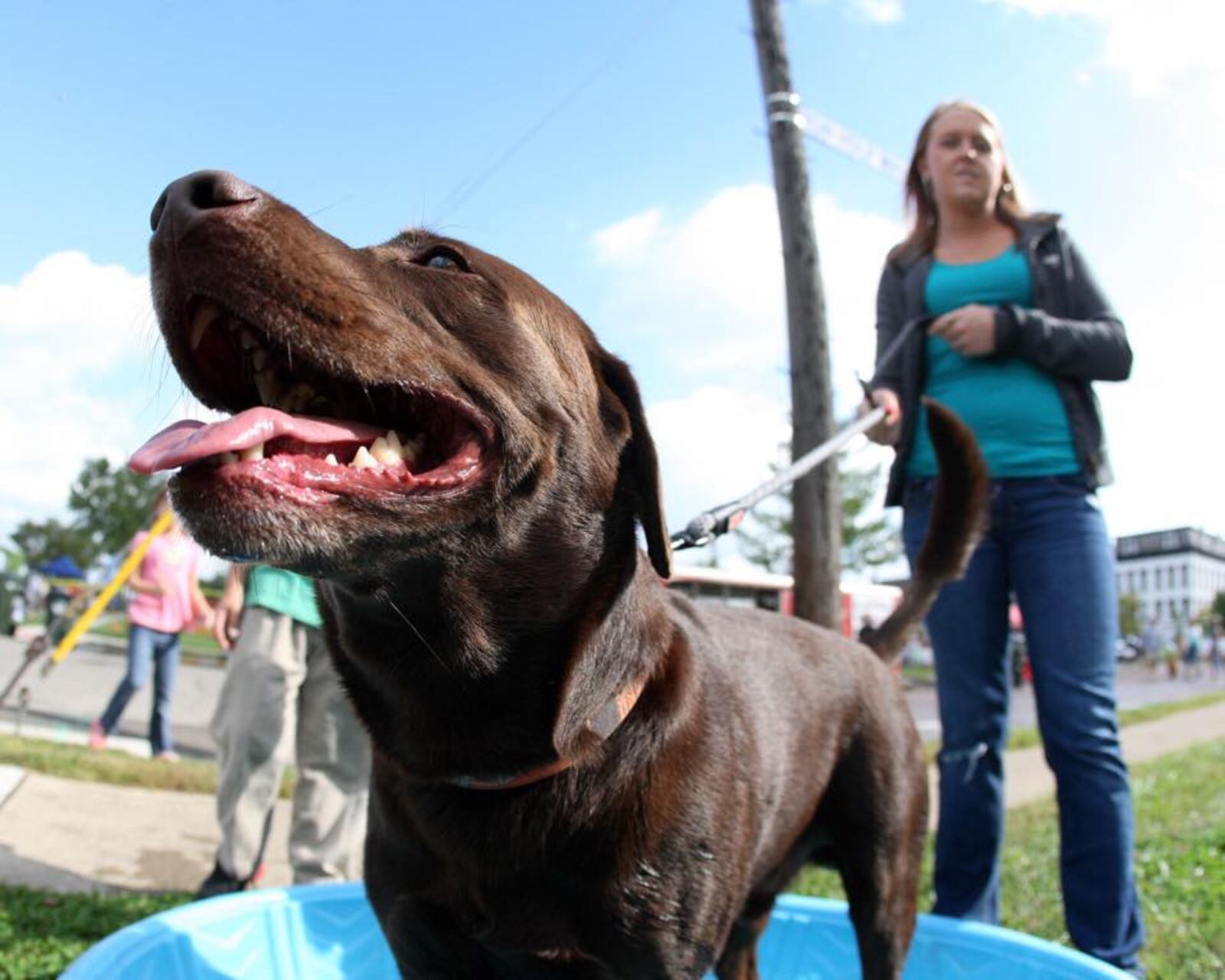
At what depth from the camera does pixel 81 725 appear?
31.9 feet

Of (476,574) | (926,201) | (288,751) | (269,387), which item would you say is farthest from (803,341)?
(269,387)

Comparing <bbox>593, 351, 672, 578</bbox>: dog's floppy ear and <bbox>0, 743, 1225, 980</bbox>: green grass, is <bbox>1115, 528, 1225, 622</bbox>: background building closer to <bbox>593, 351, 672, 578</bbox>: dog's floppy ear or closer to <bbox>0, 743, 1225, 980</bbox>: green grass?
<bbox>0, 743, 1225, 980</bbox>: green grass

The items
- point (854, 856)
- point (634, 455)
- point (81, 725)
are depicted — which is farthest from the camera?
point (81, 725)

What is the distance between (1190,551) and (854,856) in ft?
393

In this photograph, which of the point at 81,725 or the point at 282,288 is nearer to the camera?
the point at 282,288

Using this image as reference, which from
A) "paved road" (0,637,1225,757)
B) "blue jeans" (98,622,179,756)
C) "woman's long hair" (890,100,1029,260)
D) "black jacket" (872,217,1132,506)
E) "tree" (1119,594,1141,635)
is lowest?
"tree" (1119,594,1141,635)

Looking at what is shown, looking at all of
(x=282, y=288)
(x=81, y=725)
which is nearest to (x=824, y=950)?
(x=282, y=288)

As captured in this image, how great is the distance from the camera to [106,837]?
4770 mm

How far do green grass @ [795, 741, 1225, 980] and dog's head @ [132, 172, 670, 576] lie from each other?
2924mm

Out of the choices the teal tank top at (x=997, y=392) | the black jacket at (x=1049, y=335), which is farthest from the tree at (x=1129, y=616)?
the teal tank top at (x=997, y=392)

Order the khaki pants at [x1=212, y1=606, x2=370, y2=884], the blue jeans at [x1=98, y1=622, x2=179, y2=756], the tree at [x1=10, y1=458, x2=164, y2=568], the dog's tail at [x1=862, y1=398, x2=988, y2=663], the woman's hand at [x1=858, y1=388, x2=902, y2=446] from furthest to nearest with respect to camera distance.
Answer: the tree at [x1=10, y1=458, x2=164, y2=568]
the blue jeans at [x1=98, y1=622, x2=179, y2=756]
the khaki pants at [x1=212, y1=606, x2=370, y2=884]
the woman's hand at [x1=858, y1=388, x2=902, y2=446]
the dog's tail at [x1=862, y1=398, x2=988, y2=663]

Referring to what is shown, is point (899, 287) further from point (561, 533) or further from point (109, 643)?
point (109, 643)

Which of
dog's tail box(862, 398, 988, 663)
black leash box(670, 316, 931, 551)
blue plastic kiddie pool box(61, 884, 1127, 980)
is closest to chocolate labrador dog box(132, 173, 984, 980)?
black leash box(670, 316, 931, 551)

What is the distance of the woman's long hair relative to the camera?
3.60 meters
